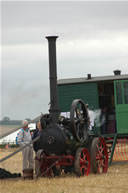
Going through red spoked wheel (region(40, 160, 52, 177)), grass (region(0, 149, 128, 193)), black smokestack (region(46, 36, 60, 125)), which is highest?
black smokestack (region(46, 36, 60, 125))

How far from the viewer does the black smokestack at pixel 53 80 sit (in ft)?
37.1

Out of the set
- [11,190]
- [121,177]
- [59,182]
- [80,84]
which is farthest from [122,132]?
[11,190]

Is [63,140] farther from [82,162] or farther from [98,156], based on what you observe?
[98,156]

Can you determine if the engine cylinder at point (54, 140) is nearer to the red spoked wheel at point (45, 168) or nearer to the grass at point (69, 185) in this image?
the red spoked wheel at point (45, 168)

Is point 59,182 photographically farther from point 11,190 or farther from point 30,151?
point 30,151

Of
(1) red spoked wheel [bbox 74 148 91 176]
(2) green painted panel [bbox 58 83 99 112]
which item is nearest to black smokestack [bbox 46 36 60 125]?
(1) red spoked wheel [bbox 74 148 91 176]

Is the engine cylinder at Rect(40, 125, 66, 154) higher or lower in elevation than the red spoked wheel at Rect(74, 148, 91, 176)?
higher

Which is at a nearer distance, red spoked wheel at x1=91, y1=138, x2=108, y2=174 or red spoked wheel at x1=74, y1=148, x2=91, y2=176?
red spoked wheel at x1=74, y1=148, x2=91, y2=176

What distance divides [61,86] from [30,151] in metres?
6.59

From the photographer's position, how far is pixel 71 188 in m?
9.17

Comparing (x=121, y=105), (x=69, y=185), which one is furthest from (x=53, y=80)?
(x=121, y=105)

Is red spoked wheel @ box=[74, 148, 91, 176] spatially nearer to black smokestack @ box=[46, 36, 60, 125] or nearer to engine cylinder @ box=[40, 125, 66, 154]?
engine cylinder @ box=[40, 125, 66, 154]

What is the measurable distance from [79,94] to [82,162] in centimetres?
776

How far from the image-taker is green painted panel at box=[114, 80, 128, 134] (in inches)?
693
